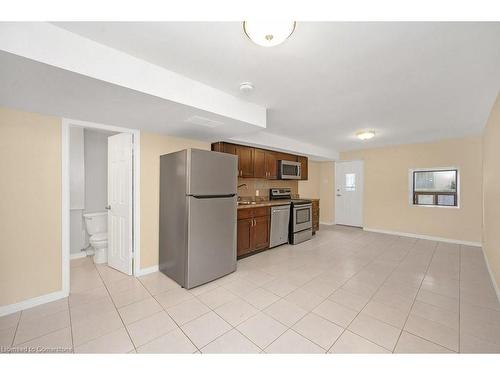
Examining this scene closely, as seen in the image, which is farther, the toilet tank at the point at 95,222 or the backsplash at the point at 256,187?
the backsplash at the point at 256,187

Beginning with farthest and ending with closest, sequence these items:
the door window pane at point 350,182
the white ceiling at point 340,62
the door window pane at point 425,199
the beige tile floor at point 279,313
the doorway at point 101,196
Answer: the door window pane at point 350,182 < the door window pane at point 425,199 < the doorway at point 101,196 < the beige tile floor at point 279,313 < the white ceiling at point 340,62

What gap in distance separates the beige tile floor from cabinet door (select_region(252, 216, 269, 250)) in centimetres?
56

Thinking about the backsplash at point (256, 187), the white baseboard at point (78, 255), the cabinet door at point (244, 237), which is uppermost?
the backsplash at point (256, 187)

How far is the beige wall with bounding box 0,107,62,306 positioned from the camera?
195cm

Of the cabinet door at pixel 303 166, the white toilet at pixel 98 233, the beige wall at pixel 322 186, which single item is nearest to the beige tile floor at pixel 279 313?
the white toilet at pixel 98 233

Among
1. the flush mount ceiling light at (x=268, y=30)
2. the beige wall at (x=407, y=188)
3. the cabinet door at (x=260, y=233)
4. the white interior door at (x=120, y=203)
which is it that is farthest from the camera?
the beige wall at (x=407, y=188)

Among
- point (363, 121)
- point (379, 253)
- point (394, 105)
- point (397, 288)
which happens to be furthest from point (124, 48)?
point (379, 253)

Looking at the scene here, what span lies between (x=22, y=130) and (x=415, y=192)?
6.92m

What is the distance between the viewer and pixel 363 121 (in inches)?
129

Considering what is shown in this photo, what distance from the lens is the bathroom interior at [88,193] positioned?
3.38m

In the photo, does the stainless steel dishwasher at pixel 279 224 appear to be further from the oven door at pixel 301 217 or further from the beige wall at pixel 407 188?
the beige wall at pixel 407 188

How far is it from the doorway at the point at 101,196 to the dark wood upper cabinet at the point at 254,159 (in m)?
1.43

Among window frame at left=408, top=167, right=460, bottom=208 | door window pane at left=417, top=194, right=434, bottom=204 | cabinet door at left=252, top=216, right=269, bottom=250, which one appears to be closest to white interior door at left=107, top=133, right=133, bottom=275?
cabinet door at left=252, top=216, right=269, bottom=250
